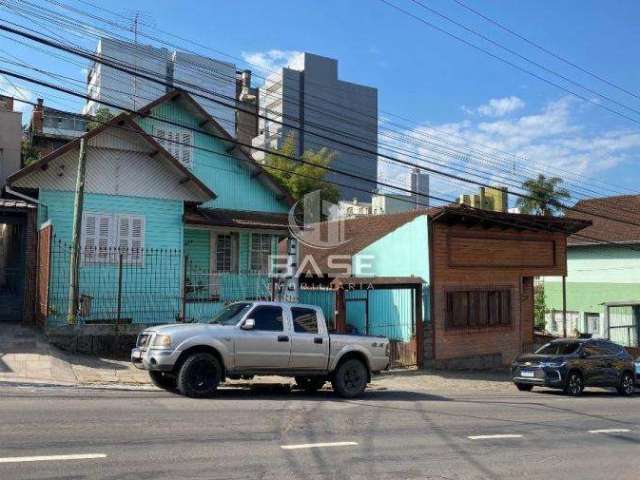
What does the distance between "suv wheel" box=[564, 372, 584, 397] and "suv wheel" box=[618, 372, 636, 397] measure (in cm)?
195

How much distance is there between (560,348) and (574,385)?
45.3 inches

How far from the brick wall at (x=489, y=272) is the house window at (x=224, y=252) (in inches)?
267

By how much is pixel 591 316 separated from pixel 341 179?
5757cm

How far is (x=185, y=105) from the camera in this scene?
2306cm

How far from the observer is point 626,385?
1914cm

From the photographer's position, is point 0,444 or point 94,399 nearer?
point 0,444

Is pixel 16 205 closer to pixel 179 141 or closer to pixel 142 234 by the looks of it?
pixel 142 234

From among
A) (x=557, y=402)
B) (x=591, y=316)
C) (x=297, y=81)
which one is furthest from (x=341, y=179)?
(x=557, y=402)

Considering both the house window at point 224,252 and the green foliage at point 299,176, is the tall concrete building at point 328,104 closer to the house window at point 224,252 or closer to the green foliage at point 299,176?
the green foliage at point 299,176

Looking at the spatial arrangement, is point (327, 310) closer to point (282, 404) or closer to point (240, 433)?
point (282, 404)

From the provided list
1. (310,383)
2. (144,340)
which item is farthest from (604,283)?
(144,340)

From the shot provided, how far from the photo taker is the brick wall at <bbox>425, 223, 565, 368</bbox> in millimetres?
21678

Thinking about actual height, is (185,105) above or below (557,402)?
above

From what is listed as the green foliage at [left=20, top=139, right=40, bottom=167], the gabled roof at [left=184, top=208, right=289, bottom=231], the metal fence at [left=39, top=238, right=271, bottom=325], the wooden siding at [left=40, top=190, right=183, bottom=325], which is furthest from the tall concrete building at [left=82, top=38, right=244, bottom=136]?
the metal fence at [left=39, top=238, right=271, bottom=325]
